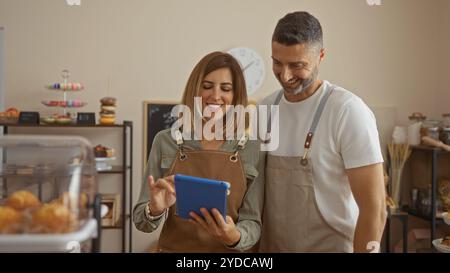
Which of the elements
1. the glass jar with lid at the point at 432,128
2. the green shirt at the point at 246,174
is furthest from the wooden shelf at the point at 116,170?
the glass jar with lid at the point at 432,128

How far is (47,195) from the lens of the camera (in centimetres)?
53

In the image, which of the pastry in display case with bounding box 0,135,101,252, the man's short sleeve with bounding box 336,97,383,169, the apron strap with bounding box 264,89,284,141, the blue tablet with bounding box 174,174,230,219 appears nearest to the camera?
the pastry in display case with bounding box 0,135,101,252

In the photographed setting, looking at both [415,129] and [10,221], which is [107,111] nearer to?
[415,129]

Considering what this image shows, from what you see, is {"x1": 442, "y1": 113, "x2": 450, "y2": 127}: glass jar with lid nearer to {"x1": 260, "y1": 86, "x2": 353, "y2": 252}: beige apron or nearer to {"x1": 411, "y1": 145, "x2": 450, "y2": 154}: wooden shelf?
{"x1": 411, "y1": 145, "x2": 450, "y2": 154}: wooden shelf

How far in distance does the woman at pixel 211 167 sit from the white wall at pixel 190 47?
4.10 feet

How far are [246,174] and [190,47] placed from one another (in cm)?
139

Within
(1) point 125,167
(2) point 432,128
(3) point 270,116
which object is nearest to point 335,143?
(3) point 270,116

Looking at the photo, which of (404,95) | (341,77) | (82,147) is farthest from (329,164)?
(404,95)

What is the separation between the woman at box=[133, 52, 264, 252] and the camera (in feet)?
2.70

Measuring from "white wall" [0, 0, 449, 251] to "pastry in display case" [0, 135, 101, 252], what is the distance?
1.50 m

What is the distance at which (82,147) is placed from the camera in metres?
0.55

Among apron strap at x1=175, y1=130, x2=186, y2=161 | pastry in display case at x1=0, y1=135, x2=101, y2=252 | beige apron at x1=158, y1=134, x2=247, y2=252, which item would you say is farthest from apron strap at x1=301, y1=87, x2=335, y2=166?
pastry in display case at x1=0, y1=135, x2=101, y2=252

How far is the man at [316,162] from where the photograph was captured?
782 millimetres

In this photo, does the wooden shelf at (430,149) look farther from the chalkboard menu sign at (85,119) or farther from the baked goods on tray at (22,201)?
the baked goods on tray at (22,201)
